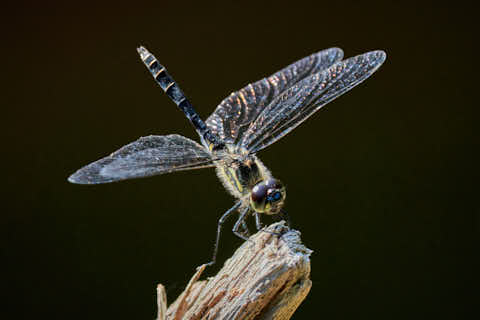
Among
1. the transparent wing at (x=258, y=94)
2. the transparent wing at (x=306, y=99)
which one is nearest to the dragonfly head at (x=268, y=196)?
the transparent wing at (x=306, y=99)

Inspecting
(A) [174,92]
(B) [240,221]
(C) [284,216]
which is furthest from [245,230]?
(A) [174,92]

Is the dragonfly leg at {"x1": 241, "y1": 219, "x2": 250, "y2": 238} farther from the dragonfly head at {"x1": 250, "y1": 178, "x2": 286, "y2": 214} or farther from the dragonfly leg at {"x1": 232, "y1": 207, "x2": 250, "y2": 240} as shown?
the dragonfly head at {"x1": 250, "y1": 178, "x2": 286, "y2": 214}

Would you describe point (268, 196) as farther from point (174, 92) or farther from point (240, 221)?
point (174, 92)

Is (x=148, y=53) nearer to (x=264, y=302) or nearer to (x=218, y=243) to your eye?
(x=218, y=243)

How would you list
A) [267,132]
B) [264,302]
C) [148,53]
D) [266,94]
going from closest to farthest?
[264,302] < [267,132] < [148,53] < [266,94]

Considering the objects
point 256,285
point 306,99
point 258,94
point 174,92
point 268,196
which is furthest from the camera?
point 258,94

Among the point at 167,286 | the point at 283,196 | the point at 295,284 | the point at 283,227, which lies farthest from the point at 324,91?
the point at 167,286
